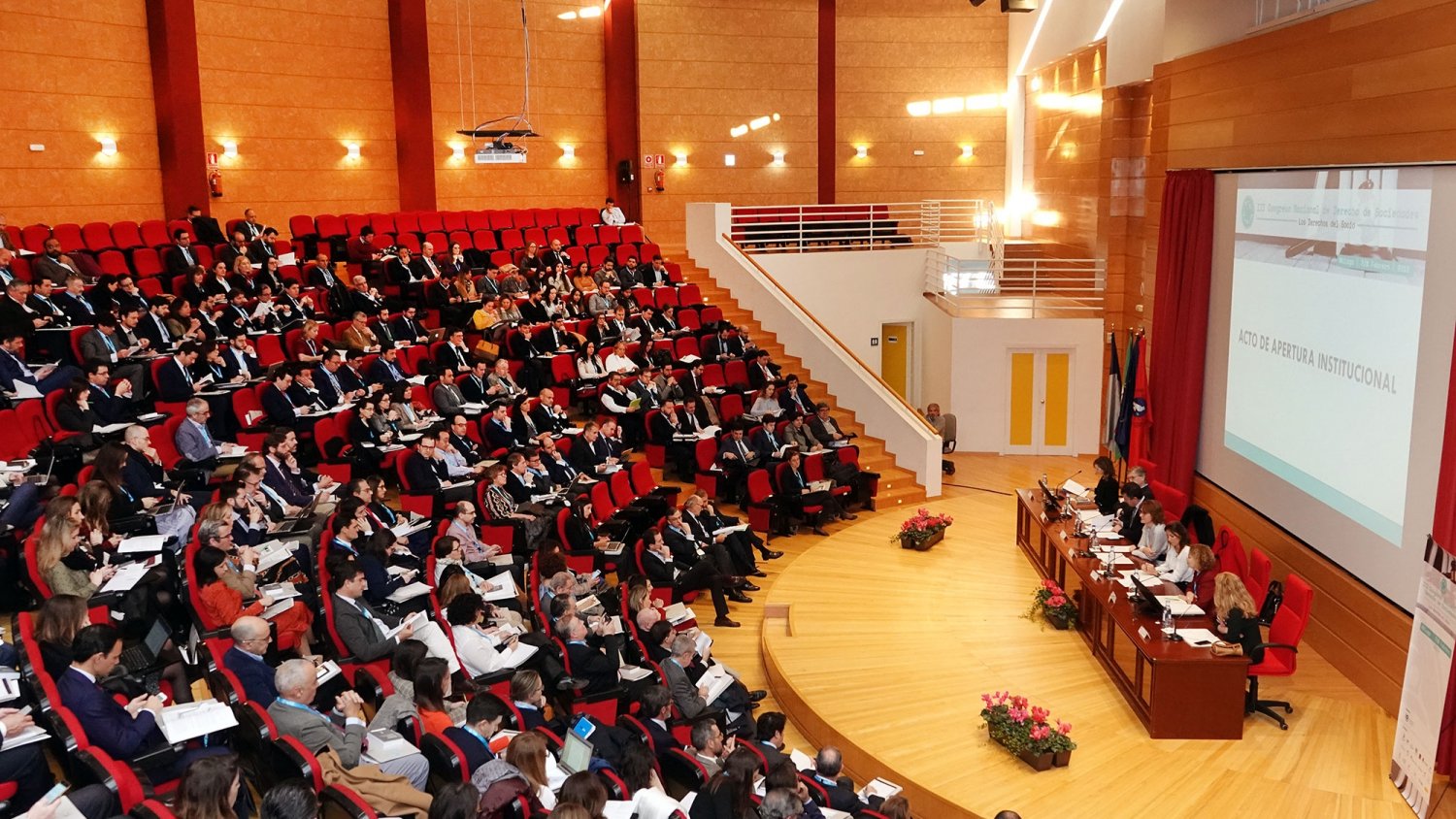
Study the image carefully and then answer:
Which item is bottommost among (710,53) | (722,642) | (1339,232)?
(722,642)

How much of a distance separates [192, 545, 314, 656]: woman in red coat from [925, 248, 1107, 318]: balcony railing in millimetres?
10940

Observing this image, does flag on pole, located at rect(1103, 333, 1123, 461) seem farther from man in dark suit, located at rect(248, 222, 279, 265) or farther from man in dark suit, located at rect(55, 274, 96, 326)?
man in dark suit, located at rect(55, 274, 96, 326)

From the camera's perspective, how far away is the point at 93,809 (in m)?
4.02

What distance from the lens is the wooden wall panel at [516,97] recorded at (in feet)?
54.5

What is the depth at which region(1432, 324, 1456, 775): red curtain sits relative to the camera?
633cm

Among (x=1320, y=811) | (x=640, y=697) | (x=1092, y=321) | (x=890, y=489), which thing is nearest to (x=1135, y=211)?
(x=1092, y=321)

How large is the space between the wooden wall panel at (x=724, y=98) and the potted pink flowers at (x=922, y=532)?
27.3 feet

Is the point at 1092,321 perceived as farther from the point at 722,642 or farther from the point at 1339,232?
the point at 722,642

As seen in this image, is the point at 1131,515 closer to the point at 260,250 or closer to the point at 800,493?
the point at 800,493

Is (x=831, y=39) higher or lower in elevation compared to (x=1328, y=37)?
higher

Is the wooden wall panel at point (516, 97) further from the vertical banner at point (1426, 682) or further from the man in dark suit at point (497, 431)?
the vertical banner at point (1426, 682)

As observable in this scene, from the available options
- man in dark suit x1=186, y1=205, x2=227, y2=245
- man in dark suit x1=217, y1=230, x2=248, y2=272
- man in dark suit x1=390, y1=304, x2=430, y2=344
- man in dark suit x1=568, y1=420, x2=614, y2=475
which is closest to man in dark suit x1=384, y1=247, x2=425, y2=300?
man in dark suit x1=390, y1=304, x2=430, y2=344

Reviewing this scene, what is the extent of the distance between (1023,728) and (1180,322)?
5329mm

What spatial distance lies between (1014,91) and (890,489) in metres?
8.87
